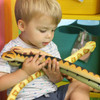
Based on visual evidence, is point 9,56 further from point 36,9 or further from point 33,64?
point 36,9

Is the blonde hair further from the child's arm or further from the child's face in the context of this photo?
the child's arm

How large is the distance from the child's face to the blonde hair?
0.02m

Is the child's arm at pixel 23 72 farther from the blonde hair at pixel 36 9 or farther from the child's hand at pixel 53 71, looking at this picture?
the blonde hair at pixel 36 9

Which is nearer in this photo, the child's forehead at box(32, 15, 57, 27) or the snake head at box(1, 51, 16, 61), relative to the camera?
the snake head at box(1, 51, 16, 61)

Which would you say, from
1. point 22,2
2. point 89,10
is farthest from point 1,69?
point 89,10

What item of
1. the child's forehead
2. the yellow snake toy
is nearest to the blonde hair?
the child's forehead

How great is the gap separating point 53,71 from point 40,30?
17cm

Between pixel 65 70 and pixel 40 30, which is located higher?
pixel 40 30

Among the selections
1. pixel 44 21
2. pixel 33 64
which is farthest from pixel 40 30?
pixel 33 64

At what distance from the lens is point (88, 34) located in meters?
1.52

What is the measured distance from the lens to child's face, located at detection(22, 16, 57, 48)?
94 cm

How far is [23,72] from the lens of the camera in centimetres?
91

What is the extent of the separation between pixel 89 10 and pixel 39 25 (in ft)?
2.34

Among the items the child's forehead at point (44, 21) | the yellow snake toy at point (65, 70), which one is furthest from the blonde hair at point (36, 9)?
the yellow snake toy at point (65, 70)
